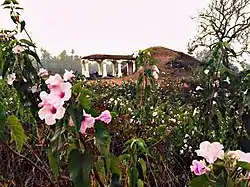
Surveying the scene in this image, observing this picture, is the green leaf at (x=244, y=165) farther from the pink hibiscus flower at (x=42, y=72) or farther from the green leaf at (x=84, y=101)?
the pink hibiscus flower at (x=42, y=72)

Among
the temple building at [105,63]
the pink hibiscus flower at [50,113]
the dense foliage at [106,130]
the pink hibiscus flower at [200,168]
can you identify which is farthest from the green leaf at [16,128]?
the temple building at [105,63]

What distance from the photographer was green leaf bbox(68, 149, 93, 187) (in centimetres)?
146

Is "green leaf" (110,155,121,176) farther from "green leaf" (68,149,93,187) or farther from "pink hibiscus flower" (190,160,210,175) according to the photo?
"pink hibiscus flower" (190,160,210,175)

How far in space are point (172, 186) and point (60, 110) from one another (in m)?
1.99

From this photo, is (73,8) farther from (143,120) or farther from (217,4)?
(217,4)

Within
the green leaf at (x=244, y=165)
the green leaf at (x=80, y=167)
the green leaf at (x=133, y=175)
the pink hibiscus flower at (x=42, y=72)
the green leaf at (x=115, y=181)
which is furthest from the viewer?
the pink hibiscus flower at (x=42, y=72)

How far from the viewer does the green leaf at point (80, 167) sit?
4.77 ft

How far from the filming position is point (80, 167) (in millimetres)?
1488

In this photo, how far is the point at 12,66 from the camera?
2674 mm

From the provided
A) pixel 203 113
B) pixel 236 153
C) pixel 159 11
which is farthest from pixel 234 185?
pixel 159 11

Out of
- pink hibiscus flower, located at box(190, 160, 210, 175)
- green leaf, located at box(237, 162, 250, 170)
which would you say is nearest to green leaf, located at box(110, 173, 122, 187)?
pink hibiscus flower, located at box(190, 160, 210, 175)

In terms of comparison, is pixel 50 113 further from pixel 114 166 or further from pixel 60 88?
pixel 114 166

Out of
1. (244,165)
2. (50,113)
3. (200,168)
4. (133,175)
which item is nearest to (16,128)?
(50,113)

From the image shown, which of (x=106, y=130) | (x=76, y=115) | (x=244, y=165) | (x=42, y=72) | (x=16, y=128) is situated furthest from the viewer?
(x=42, y=72)
